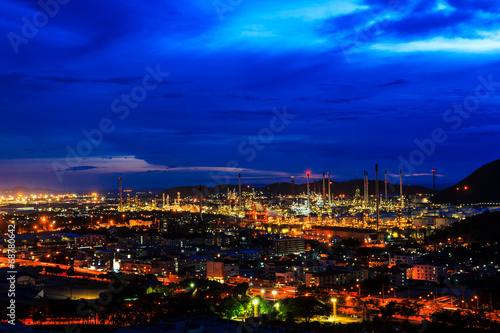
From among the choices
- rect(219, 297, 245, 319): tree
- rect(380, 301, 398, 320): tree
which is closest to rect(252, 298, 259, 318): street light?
→ rect(219, 297, 245, 319): tree

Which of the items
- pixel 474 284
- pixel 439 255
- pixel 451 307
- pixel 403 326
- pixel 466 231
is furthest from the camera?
pixel 466 231

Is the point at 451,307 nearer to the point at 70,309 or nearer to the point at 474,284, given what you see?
the point at 474,284

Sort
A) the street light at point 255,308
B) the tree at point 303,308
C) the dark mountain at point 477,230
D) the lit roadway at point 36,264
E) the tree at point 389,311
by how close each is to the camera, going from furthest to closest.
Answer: the dark mountain at point 477,230 < the lit roadway at point 36,264 < the tree at point 389,311 < the street light at point 255,308 < the tree at point 303,308

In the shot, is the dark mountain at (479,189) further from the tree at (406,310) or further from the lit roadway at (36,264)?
the tree at (406,310)

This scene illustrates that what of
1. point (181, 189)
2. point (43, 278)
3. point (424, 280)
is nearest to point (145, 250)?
point (43, 278)

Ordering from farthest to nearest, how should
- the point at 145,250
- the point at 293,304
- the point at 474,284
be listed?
the point at 145,250 → the point at 474,284 → the point at 293,304

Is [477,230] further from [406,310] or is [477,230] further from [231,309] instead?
[231,309]

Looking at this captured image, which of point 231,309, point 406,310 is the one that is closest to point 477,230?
point 406,310

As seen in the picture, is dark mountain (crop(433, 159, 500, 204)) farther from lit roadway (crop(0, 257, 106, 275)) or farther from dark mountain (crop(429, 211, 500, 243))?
lit roadway (crop(0, 257, 106, 275))

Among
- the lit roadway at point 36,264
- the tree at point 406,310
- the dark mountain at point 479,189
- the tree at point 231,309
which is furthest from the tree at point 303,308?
the dark mountain at point 479,189
